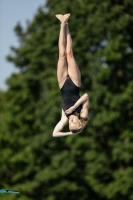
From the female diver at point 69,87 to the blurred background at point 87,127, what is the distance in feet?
36.8

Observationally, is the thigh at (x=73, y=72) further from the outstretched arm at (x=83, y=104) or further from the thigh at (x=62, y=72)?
the outstretched arm at (x=83, y=104)

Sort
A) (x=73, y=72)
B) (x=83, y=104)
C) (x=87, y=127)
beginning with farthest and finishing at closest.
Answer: (x=87, y=127) → (x=73, y=72) → (x=83, y=104)

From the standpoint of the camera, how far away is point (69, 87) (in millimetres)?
8781

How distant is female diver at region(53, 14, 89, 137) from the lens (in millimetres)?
8609

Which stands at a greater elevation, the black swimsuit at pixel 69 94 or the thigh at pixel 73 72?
the thigh at pixel 73 72

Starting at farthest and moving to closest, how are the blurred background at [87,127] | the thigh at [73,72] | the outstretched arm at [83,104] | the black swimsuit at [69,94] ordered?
the blurred background at [87,127] < the thigh at [73,72] < the black swimsuit at [69,94] < the outstretched arm at [83,104]

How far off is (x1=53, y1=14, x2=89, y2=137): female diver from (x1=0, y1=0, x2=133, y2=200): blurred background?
1123 centimetres

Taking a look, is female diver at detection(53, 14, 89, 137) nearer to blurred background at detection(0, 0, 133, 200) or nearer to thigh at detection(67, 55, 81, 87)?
thigh at detection(67, 55, 81, 87)

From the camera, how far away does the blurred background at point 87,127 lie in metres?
21.1

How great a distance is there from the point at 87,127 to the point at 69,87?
12.7 m

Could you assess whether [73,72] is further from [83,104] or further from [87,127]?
[87,127]

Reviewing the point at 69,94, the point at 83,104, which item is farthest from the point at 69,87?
the point at 83,104

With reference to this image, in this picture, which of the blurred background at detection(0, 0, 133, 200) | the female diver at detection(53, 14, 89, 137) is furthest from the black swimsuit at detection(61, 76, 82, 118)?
the blurred background at detection(0, 0, 133, 200)

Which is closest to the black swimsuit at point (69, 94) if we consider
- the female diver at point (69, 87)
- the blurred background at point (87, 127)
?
the female diver at point (69, 87)
